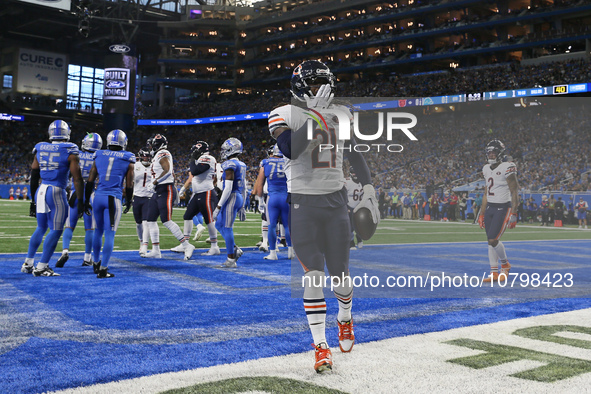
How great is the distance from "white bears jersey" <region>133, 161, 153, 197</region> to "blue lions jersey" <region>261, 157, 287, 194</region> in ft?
7.51

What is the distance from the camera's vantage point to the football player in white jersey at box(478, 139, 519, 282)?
7191 millimetres

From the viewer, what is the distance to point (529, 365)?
3.47 m

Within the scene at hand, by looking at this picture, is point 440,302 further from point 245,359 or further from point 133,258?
point 133,258

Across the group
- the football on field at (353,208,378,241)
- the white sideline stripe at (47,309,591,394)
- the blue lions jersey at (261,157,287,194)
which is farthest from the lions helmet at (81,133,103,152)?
the white sideline stripe at (47,309,591,394)

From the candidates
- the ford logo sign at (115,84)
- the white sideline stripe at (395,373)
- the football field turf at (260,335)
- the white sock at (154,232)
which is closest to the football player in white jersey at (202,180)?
the white sock at (154,232)

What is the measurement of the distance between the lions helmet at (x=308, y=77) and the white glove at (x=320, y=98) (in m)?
0.03

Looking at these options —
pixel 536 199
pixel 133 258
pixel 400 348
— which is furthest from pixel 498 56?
pixel 400 348

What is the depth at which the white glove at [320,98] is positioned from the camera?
373 centimetres

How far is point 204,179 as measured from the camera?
9516 millimetres

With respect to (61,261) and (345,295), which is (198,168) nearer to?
(61,261)

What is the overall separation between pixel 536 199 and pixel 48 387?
20064 mm

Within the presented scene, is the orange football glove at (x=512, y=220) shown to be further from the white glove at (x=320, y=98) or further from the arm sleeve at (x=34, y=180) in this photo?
the arm sleeve at (x=34, y=180)

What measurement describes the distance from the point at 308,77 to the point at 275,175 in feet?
18.0

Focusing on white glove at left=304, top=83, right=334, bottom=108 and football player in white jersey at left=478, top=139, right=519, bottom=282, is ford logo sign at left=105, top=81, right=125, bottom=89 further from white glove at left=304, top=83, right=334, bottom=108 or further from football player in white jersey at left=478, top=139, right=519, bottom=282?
white glove at left=304, top=83, right=334, bottom=108
